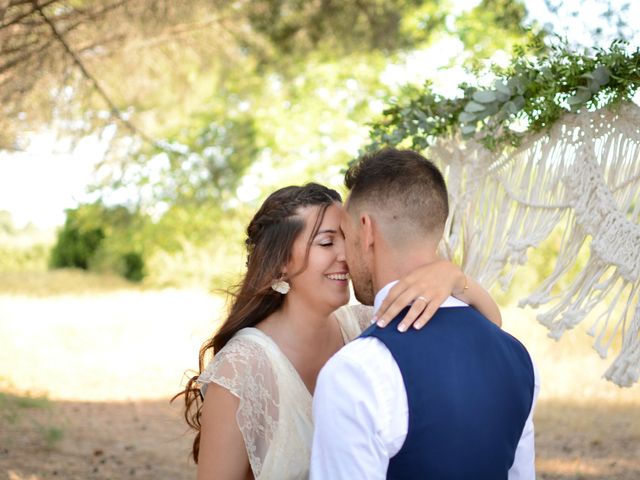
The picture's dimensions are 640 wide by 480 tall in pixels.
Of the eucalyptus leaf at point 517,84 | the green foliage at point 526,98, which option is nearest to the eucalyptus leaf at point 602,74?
the green foliage at point 526,98

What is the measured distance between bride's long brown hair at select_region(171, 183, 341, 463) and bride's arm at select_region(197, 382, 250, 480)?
0.26 meters

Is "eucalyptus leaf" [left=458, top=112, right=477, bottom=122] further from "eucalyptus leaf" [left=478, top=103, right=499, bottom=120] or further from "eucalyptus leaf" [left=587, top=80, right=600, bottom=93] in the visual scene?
"eucalyptus leaf" [left=587, top=80, right=600, bottom=93]

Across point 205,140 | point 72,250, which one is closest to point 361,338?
point 205,140

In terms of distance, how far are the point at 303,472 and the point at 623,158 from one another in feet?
4.60

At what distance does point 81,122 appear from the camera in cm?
628

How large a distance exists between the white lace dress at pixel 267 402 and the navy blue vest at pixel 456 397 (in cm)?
78

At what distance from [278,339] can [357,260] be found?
823mm

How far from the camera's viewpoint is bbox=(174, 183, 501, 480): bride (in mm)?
2336

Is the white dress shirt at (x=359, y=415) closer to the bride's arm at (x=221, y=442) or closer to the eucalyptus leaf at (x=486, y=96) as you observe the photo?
the bride's arm at (x=221, y=442)

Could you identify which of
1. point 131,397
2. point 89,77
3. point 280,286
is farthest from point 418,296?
point 131,397

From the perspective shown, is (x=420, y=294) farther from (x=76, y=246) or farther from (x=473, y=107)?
(x=76, y=246)

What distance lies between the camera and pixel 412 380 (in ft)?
5.32

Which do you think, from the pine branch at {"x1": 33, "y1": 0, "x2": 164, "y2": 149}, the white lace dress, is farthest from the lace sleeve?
the pine branch at {"x1": 33, "y1": 0, "x2": 164, "y2": 149}

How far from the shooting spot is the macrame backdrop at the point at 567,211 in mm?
2346
